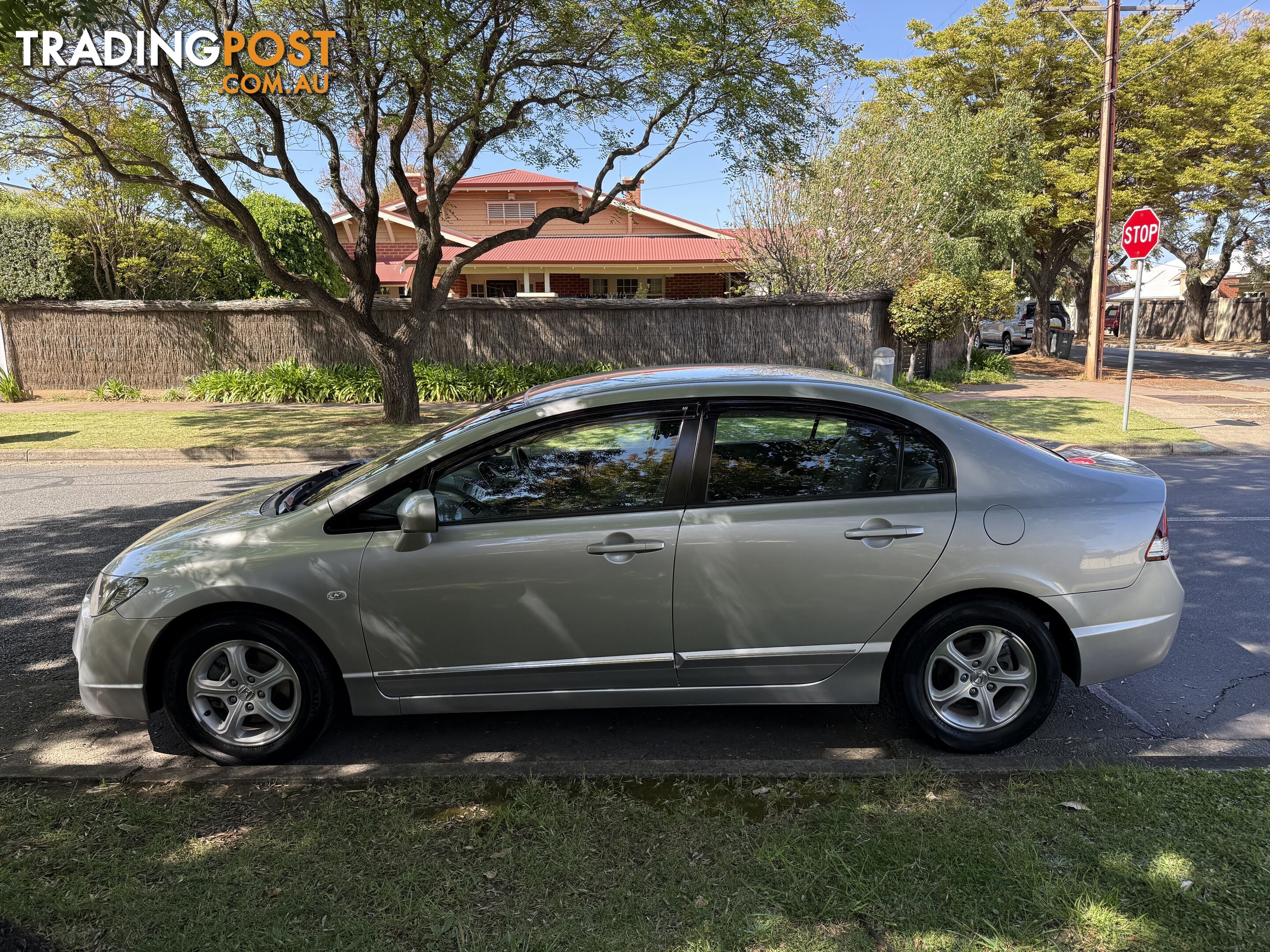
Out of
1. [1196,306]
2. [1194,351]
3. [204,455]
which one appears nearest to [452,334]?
[204,455]

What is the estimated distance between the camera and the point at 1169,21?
87.1 feet

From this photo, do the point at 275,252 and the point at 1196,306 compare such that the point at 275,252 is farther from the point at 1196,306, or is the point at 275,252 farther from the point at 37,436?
the point at 1196,306

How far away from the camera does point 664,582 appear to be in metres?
3.47

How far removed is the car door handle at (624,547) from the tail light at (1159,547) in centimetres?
201

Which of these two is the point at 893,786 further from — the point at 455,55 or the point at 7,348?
the point at 7,348

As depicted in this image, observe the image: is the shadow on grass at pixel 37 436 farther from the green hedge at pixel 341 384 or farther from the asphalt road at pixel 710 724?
the asphalt road at pixel 710 724

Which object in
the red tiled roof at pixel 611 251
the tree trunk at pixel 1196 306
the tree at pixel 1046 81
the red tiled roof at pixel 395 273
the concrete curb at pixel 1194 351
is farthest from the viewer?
the tree trunk at pixel 1196 306

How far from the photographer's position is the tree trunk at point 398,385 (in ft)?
45.1

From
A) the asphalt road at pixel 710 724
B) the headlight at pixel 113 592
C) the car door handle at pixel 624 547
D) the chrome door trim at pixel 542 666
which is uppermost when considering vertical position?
the car door handle at pixel 624 547

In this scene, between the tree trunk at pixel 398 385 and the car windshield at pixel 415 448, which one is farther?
the tree trunk at pixel 398 385

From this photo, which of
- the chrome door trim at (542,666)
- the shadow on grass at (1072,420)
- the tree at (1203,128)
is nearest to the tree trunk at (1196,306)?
the tree at (1203,128)

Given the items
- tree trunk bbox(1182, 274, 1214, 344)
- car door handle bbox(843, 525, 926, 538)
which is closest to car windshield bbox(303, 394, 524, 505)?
car door handle bbox(843, 525, 926, 538)

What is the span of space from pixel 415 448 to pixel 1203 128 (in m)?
30.5

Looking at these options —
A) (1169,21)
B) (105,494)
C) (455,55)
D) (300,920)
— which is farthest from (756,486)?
(1169,21)
